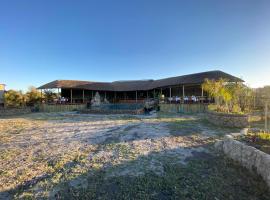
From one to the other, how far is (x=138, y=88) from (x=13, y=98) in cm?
1998

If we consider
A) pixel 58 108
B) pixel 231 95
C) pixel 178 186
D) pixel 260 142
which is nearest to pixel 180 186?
pixel 178 186

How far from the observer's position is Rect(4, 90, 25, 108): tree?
24.9m

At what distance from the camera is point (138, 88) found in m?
26.4

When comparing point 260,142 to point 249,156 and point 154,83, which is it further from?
point 154,83

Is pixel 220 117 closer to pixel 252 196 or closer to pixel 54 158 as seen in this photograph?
pixel 252 196

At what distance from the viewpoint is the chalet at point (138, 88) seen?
1918 centimetres

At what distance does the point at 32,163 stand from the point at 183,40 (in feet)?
63.9

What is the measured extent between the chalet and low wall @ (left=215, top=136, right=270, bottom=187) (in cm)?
1312

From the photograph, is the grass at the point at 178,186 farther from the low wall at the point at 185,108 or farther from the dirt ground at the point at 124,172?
the low wall at the point at 185,108

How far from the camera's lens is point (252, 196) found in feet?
9.62

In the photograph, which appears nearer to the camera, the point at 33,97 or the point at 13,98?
the point at 13,98

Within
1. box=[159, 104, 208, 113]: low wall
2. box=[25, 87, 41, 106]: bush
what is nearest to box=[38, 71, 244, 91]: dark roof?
box=[159, 104, 208, 113]: low wall

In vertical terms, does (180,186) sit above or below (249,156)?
below

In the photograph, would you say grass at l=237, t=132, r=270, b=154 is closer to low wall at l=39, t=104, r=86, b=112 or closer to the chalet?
the chalet
